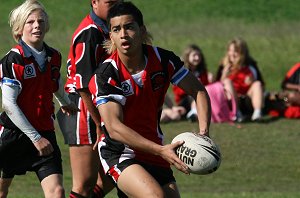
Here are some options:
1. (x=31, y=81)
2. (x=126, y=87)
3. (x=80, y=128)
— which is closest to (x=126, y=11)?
(x=126, y=87)

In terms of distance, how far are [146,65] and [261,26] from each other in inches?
747

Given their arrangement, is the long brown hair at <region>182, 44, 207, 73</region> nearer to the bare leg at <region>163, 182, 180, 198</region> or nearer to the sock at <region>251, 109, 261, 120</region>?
the sock at <region>251, 109, 261, 120</region>

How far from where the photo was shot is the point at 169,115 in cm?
1645

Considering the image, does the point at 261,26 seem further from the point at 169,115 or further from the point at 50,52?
the point at 50,52

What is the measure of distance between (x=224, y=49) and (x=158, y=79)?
1612 centimetres

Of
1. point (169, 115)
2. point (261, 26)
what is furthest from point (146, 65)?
point (261, 26)

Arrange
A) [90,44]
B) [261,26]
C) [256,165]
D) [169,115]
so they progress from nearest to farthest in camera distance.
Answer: [90,44] → [256,165] → [169,115] → [261,26]

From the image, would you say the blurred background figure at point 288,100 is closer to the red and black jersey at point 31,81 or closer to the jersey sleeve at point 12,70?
the red and black jersey at point 31,81

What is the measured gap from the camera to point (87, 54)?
852 cm

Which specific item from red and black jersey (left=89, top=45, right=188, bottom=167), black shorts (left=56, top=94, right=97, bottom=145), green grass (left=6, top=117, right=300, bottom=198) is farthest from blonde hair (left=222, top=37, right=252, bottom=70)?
red and black jersey (left=89, top=45, right=188, bottom=167)

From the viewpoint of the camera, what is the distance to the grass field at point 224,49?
12.8 m

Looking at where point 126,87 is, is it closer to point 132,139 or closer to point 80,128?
point 132,139

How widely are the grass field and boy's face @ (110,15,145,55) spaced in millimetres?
3896

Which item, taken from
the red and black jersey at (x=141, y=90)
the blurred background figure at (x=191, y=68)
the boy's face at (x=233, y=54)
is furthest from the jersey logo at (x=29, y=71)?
the boy's face at (x=233, y=54)
